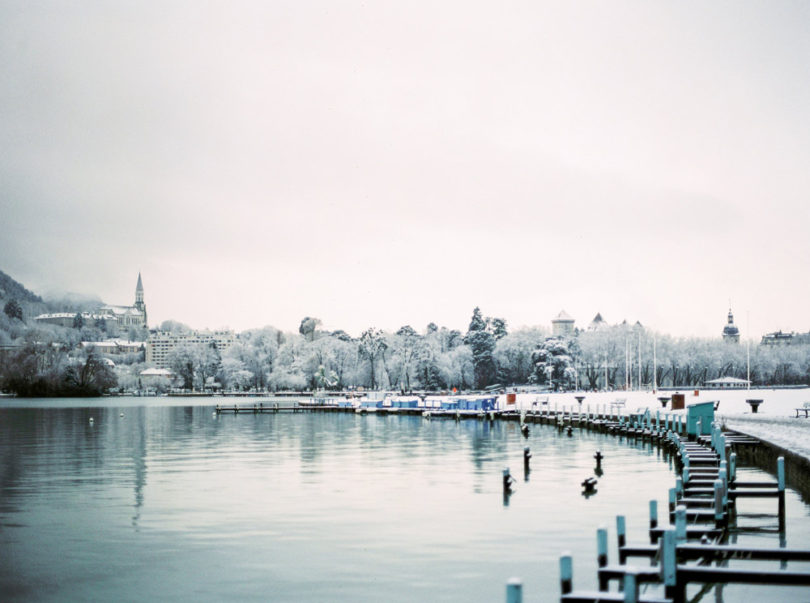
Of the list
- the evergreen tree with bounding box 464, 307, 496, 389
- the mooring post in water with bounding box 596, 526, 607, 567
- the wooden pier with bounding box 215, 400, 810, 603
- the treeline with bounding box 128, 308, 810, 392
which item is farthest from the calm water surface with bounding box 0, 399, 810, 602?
the evergreen tree with bounding box 464, 307, 496, 389

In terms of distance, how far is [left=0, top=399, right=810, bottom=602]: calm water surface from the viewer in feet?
79.5

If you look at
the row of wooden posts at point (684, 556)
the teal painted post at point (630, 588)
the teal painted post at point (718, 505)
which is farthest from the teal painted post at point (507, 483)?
the teal painted post at point (630, 588)

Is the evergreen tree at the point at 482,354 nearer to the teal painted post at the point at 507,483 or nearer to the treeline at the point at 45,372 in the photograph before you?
the treeline at the point at 45,372

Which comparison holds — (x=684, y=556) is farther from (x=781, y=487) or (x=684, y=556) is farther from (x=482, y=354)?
(x=482, y=354)

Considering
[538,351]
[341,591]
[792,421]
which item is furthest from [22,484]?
[538,351]

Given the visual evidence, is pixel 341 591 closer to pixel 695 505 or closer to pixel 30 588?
pixel 30 588

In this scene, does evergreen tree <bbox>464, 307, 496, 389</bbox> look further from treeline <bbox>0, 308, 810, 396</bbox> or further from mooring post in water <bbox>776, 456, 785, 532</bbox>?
mooring post in water <bbox>776, 456, 785, 532</bbox>

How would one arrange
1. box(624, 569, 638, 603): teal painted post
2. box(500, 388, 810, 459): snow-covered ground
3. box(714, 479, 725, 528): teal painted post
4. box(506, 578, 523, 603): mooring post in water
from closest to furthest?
box(506, 578, 523, 603): mooring post in water
box(624, 569, 638, 603): teal painted post
box(714, 479, 725, 528): teal painted post
box(500, 388, 810, 459): snow-covered ground

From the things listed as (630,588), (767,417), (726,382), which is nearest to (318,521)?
(630,588)

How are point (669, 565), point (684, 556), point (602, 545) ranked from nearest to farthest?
1. point (669, 565)
2. point (602, 545)
3. point (684, 556)

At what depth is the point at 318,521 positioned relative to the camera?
33656mm

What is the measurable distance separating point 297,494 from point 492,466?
1419cm

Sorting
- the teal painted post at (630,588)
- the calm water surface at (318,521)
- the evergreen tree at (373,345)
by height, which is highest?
the evergreen tree at (373,345)

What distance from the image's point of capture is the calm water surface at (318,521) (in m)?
24.2
